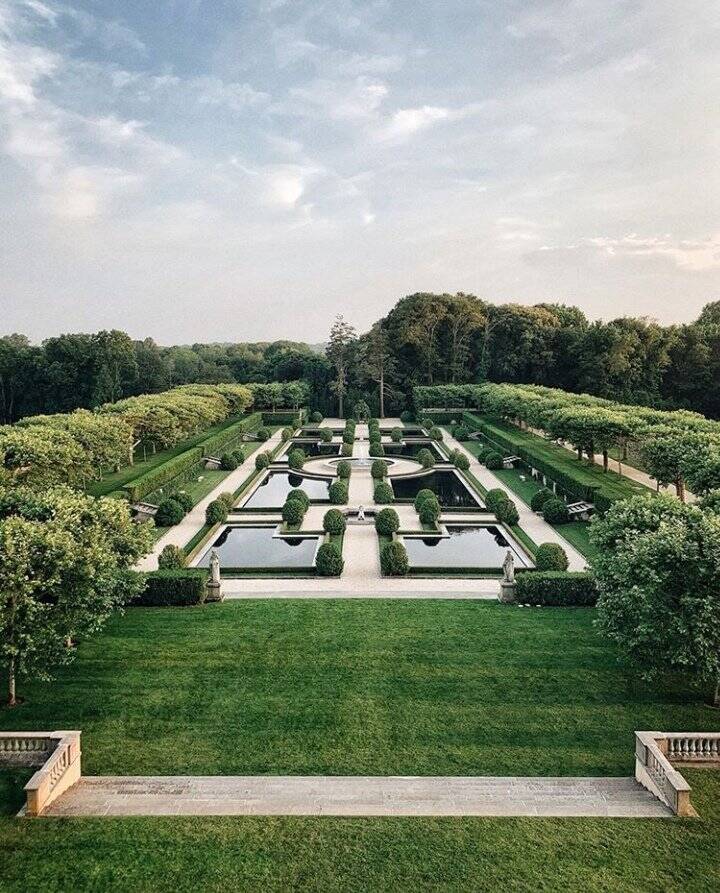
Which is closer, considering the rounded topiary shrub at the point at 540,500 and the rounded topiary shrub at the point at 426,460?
the rounded topiary shrub at the point at 540,500

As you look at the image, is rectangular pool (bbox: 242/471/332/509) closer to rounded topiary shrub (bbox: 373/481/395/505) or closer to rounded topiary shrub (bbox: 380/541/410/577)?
rounded topiary shrub (bbox: 373/481/395/505)

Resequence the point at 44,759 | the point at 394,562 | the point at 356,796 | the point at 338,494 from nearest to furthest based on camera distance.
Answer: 1. the point at 356,796
2. the point at 44,759
3. the point at 394,562
4. the point at 338,494

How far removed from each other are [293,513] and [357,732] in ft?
58.7

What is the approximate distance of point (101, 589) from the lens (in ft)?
46.2

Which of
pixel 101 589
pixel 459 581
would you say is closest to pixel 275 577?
pixel 459 581

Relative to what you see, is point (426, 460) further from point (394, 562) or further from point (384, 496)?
point (394, 562)

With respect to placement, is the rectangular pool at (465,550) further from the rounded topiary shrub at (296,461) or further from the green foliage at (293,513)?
the rounded topiary shrub at (296,461)

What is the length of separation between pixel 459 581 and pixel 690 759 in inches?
444

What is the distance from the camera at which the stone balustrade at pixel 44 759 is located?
10203 mm

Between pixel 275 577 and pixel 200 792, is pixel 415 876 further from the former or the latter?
pixel 275 577

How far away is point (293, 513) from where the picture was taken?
3012 cm

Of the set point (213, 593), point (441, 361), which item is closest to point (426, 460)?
point (213, 593)

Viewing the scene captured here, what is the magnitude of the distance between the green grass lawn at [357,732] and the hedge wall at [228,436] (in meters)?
27.8

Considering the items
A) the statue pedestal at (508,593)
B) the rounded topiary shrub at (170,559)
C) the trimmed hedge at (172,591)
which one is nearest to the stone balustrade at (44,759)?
the trimmed hedge at (172,591)
